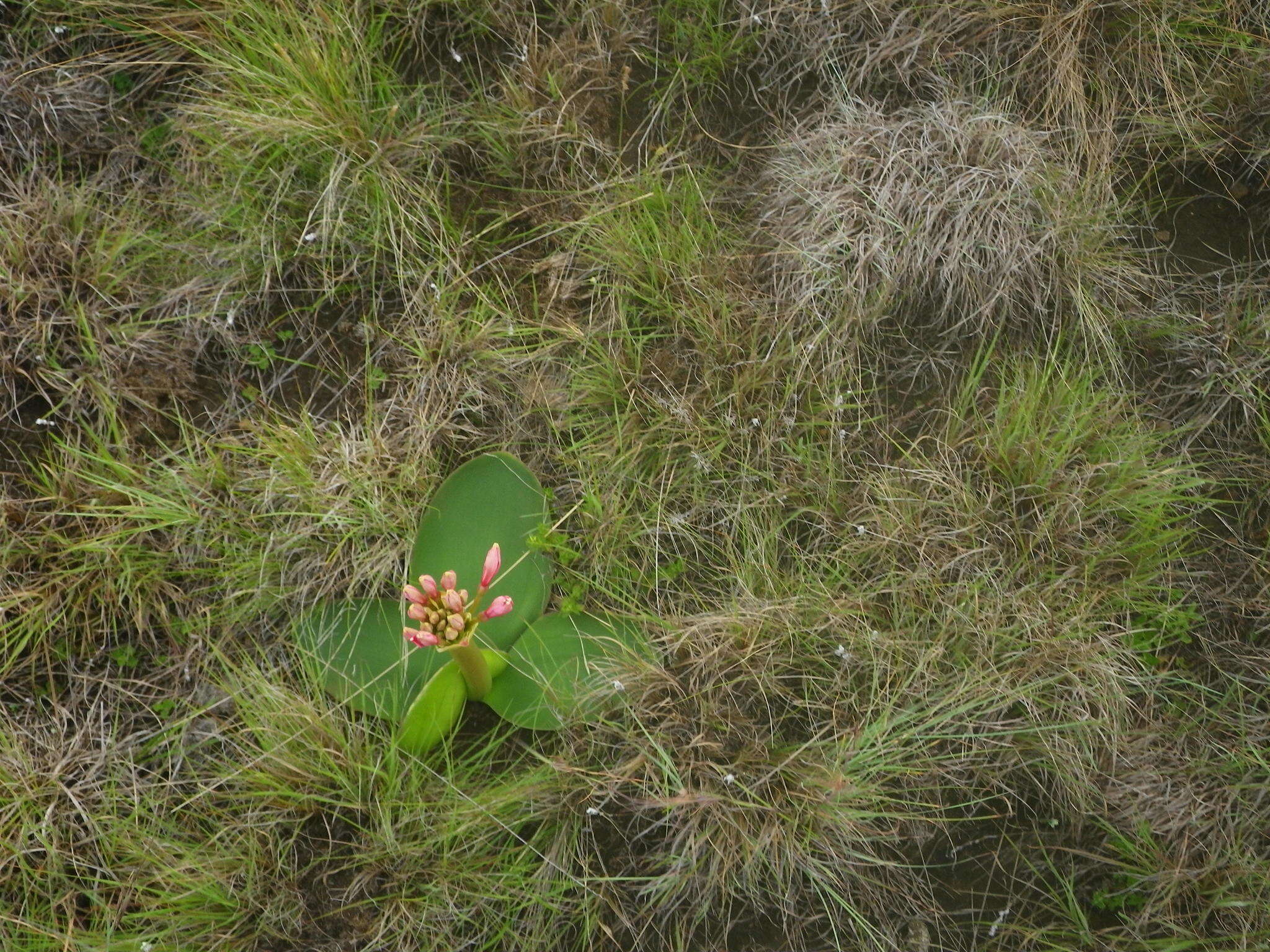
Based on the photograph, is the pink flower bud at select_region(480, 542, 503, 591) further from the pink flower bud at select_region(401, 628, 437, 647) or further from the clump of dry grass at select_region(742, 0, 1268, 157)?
the clump of dry grass at select_region(742, 0, 1268, 157)

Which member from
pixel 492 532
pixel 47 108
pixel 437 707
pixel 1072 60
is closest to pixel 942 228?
pixel 1072 60

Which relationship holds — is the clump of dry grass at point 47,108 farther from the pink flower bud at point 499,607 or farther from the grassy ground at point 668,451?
the pink flower bud at point 499,607

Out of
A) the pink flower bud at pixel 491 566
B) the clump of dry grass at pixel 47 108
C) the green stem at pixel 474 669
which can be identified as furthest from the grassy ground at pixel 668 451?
the pink flower bud at pixel 491 566

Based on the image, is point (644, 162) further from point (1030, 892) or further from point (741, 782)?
point (1030, 892)

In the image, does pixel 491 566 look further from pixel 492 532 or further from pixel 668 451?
pixel 668 451

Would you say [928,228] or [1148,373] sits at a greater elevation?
[928,228]

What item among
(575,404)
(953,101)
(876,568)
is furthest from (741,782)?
(953,101)
